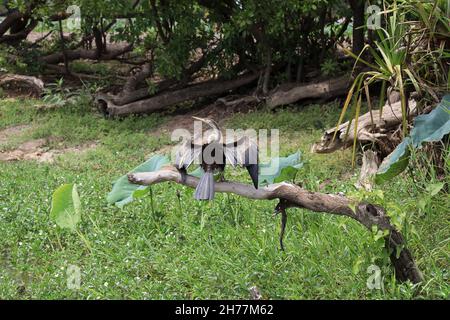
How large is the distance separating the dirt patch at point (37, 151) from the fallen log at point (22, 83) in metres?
2.20

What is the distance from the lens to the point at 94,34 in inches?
468

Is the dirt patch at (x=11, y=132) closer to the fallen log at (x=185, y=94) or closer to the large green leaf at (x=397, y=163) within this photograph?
the fallen log at (x=185, y=94)

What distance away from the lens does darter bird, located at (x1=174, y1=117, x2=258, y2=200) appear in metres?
4.16

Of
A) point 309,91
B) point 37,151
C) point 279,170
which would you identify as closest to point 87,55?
point 37,151

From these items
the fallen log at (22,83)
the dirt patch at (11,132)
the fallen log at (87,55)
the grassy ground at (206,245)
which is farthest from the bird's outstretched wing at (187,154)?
the fallen log at (87,55)

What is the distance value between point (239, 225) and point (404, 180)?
1.28 metres

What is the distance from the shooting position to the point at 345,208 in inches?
160

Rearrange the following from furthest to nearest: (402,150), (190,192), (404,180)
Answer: (190,192), (404,180), (402,150)

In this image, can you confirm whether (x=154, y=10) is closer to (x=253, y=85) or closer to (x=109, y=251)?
(x=253, y=85)

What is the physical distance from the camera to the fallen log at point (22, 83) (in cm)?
1131

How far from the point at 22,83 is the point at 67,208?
6599 mm

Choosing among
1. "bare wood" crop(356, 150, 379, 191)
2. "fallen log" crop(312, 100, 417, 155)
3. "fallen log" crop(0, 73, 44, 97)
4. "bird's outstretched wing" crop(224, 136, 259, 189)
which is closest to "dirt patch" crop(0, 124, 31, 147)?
"fallen log" crop(0, 73, 44, 97)

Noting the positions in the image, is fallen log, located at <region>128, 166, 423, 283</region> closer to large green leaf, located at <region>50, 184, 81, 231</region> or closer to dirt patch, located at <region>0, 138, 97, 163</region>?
large green leaf, located at <region>50, 184, 81, 231</region>
